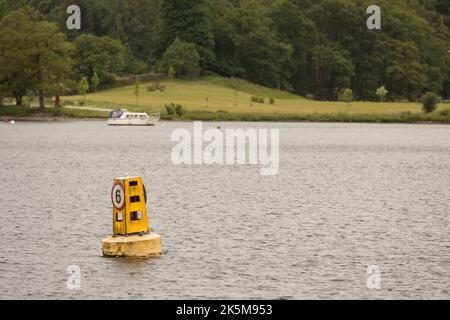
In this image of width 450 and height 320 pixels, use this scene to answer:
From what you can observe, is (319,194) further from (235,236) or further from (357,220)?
(235,236)

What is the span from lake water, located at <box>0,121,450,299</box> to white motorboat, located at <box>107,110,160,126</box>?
73795mm

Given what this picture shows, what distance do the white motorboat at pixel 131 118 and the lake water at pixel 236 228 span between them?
73795 millimetres

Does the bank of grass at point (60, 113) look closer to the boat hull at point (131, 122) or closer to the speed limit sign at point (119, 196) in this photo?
the boat hull at point (131, 122)

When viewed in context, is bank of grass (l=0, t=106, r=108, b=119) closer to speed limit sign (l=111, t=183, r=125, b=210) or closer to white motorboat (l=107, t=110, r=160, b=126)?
white motorboat (l=107, t=110, r=160, b=126)

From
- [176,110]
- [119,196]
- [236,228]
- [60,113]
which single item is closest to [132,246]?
[119,196]

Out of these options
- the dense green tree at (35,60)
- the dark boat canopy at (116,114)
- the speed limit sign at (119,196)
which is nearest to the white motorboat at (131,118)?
the dark boat canopy at (116,114)

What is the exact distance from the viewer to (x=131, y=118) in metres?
195

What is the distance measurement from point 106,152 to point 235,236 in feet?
231

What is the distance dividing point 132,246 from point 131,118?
148 meters

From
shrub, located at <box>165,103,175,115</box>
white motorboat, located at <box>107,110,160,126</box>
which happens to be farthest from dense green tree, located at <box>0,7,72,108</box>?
shrub, located at <box>165,103,175,115</box>

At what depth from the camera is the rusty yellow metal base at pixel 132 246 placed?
155 ft

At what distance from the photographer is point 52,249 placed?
50.9 m
